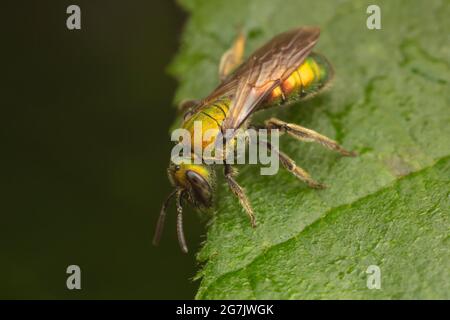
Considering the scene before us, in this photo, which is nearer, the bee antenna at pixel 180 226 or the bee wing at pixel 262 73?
the bee antenna at pixel 180 226

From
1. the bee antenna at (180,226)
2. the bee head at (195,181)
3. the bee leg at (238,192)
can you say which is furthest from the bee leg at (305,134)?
the bee antenna at (180,226)

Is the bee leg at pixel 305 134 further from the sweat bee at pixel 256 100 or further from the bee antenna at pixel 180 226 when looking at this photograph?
the bee antenna at pixel 180 226

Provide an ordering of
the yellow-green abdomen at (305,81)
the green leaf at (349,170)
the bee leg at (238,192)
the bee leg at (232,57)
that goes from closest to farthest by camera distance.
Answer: the green leaf at (349,170), the bee leg at (238,192), the yellow-green abdomen at (305,81), the bee leg at (232,57)

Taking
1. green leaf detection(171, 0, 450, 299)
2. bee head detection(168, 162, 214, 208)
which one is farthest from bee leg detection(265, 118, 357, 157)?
bee head detection(168, 162, 214, 208)

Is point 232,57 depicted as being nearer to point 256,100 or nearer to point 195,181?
point 256,100
